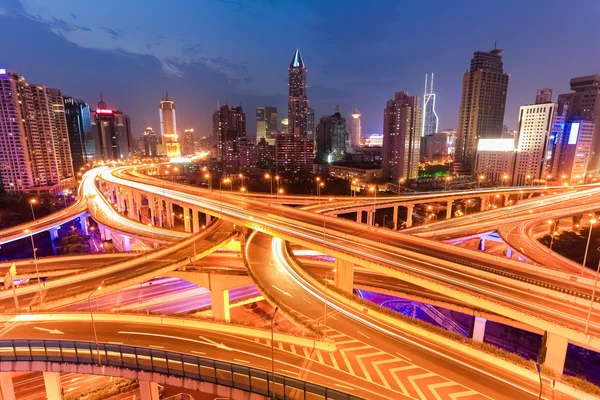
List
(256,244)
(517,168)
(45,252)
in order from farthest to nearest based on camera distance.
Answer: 1. (517,168)
2. (45,252)
3. (256,244)

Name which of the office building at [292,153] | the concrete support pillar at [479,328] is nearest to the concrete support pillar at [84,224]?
the office building at [292,153]

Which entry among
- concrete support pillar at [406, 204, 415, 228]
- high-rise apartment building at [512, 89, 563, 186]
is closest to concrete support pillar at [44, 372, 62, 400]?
concrete support pillar at [406, 204, 415, 228]

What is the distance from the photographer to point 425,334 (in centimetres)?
2303

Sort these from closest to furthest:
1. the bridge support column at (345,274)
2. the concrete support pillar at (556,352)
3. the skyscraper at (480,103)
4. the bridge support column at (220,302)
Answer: the concrete support pillar at (556,352) → the bridge support column at (345,274) → the bridge support column at (220,302) → the skyscraper at (480,103)

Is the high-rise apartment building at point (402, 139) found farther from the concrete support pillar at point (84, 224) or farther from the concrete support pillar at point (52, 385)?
the concrete support pillar at point (52, 385)

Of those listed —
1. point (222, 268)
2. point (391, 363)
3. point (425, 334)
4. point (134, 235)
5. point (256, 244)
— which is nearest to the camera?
point (391, 363)

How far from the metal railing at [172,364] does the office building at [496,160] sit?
14269 cm

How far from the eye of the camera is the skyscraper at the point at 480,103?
582ft

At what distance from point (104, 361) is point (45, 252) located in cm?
7552

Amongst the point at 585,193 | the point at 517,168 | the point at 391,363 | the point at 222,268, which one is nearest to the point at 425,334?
the point at 391,363

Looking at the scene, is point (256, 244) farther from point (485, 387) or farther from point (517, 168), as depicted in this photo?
point (517, 168)

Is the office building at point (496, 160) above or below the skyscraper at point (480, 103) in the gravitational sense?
below

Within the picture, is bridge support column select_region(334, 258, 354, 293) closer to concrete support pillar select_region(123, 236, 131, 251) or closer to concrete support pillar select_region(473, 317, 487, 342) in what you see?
concrete support pillar select_region(473, 317, 487, 342)

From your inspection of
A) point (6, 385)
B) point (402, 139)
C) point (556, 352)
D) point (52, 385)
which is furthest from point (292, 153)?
point (556, 352)
